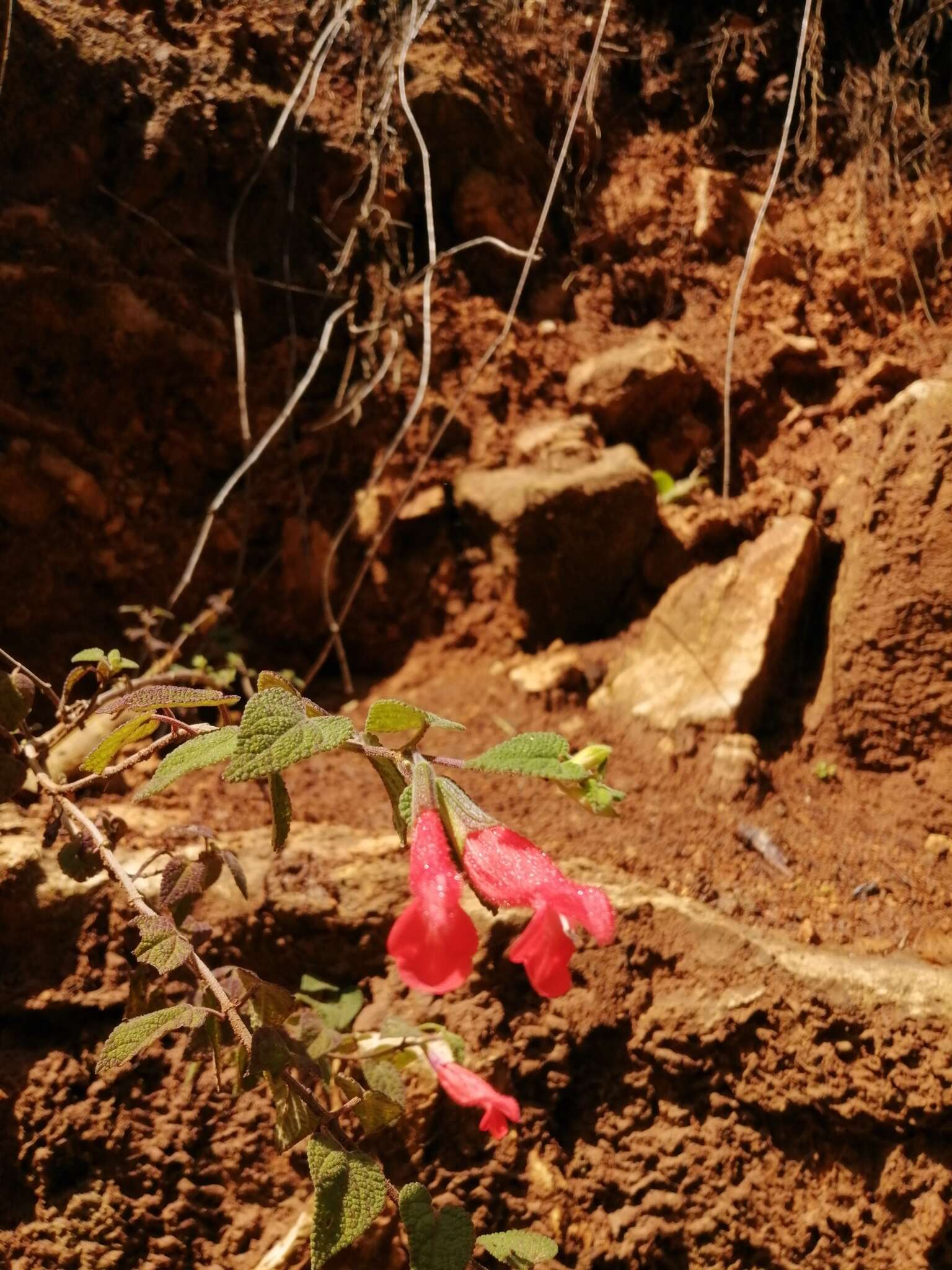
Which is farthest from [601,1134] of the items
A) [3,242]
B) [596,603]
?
[3,242]

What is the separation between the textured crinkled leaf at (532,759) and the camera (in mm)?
710

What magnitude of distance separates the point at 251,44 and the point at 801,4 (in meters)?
1.44

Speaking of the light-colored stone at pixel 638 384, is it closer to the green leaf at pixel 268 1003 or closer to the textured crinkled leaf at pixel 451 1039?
the textured crinkled leaf at pixel 451 1039

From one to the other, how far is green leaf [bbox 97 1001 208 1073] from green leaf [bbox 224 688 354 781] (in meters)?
0.30

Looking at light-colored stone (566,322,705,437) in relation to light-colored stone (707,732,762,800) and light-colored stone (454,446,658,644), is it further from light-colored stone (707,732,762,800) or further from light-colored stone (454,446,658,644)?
light-colored stone (707,732,762,800)

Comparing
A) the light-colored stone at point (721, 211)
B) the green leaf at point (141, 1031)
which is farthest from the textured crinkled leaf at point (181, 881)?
the light-colored stone at point (721, 211)

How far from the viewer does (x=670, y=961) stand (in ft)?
3.96

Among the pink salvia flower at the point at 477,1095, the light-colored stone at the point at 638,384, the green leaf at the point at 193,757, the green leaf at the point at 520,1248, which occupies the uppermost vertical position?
the light-colored stone at the point at 638,384

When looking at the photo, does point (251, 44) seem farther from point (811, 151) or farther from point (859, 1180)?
point (859, 1180)

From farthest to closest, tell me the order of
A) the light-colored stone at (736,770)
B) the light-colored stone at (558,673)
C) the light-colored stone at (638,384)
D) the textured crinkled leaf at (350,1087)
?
the light-colored stone at (638,384)
the light-colored stone at (558,673)
the light-colored stone at (736,770)
the textured crinkled leaf at (350,1087)

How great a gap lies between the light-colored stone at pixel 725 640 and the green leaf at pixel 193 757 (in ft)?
3.45

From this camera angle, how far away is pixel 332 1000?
1183 millimetres

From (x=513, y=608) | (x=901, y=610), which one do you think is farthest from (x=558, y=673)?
(x=901, y=610)

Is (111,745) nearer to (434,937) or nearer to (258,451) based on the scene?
(434,937)
